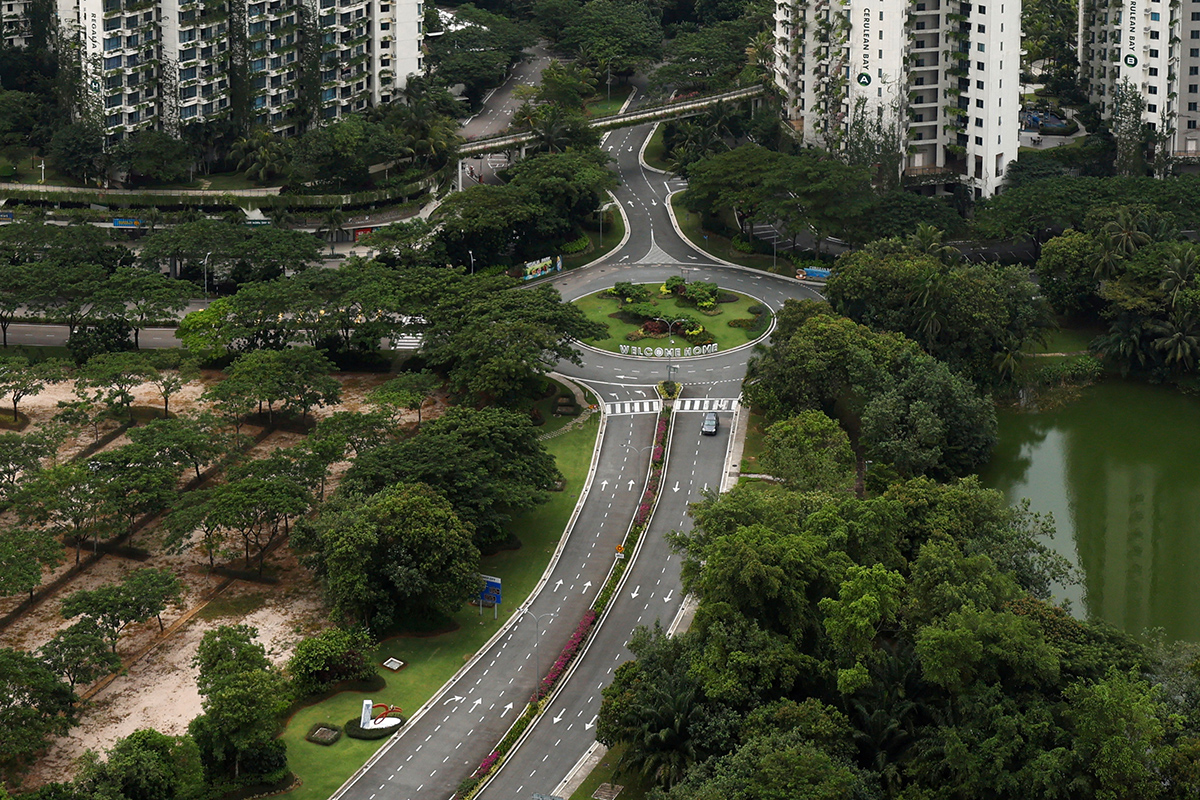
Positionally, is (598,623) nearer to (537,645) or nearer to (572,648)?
(572,648)

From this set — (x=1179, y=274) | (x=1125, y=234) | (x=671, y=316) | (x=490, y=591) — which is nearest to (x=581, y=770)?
(x=490, y=591)

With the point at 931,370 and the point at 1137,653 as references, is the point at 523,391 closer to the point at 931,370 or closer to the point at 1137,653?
the point at 931,370

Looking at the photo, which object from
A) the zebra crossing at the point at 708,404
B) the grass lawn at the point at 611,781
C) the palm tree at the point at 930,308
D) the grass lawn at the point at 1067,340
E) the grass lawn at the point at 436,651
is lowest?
the grass lawn at the point at 611,781

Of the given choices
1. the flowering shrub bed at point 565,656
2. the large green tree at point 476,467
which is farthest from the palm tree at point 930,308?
the flowering shrub bed at point 565,656

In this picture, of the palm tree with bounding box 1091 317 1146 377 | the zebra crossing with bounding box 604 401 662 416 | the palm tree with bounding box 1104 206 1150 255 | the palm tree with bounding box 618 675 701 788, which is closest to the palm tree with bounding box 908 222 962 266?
the palm tree with bounding box 1104 206 1150 255

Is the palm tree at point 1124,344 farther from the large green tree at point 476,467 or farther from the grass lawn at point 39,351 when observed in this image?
the grass lawn at point 39,351
